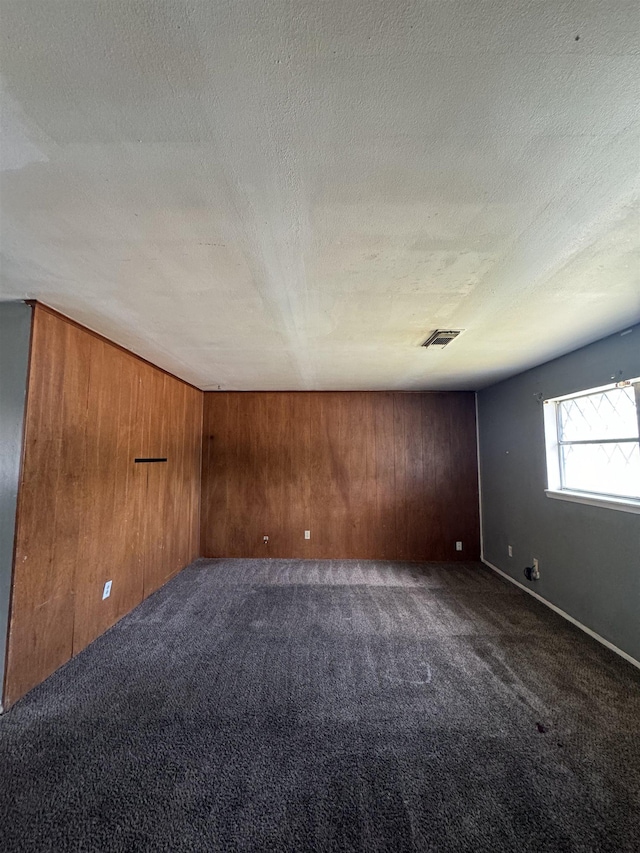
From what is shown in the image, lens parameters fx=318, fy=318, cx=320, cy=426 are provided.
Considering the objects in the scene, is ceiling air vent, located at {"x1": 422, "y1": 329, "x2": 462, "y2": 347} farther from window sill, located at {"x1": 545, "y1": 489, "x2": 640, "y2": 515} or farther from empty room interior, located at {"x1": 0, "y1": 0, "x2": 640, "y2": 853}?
window sill, located at {"x1": 545, "y1": 489, "x2": 640, "y2": 515}

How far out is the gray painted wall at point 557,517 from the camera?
218cm

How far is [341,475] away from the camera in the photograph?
445 cm

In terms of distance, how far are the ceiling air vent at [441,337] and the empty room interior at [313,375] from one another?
0.05m

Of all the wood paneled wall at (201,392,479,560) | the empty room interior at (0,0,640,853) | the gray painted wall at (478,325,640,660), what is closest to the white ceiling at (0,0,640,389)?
the empty room interior at (0,0,640,853)

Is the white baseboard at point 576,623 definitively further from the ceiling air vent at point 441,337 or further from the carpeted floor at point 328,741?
the ceiling air vent at point 441,337

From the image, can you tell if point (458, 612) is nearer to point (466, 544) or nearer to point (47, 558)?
point (466, 544)

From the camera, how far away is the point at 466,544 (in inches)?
170

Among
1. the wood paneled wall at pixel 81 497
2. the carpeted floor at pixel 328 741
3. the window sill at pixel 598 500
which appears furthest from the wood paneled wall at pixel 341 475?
the carpeted floor at pixel 328 741

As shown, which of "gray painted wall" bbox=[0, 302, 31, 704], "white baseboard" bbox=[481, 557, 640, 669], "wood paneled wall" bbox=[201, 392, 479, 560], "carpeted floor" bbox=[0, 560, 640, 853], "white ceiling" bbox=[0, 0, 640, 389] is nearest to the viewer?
"white ceiling" bbox=[0, 0, 640, 389]

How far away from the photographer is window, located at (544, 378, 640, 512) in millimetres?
2270

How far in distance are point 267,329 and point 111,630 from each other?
2.64 meters

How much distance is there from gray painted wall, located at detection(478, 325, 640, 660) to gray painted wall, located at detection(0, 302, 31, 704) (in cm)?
383

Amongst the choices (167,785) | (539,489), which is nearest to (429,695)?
(167,785)

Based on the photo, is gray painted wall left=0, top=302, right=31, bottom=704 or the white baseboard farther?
the white baseboard
